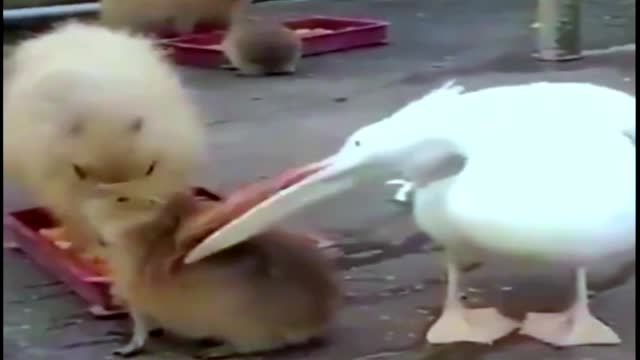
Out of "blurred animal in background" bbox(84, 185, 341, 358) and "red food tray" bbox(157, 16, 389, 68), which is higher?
"blurred animal in background" bbox(84, 185, 341, 358)

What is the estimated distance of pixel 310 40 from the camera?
3.63m

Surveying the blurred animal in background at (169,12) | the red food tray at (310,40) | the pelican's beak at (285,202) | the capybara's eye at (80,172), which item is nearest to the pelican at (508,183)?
the pelican's beak at (285,202)

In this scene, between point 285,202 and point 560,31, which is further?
point 560,31

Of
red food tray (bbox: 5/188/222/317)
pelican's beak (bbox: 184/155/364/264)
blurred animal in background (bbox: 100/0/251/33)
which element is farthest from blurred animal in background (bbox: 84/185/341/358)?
blurred animal in background (bbox: 100/0/251/33)

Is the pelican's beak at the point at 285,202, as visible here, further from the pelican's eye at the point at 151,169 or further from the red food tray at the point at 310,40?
the red food tray at the point at 310,40

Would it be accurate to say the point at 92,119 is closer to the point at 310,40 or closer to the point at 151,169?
the point at 151,169

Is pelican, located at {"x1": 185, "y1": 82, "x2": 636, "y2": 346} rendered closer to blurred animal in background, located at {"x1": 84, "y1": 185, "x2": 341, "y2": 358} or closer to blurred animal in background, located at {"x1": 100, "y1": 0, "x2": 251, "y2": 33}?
blurred animal in background, located at {"x1": 84, "y1": 185, "x2": 341, "y2": 358}

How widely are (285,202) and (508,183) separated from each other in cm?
22

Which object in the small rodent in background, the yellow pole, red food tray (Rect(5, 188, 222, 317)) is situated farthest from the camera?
the yellow pole

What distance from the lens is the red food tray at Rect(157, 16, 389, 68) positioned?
353 centimetres

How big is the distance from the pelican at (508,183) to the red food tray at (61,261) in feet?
0.75

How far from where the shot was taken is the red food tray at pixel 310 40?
353 cm

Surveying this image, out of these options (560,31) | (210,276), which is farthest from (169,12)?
(210,276)

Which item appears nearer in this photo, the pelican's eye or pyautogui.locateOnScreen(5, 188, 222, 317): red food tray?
the pelican's eye
